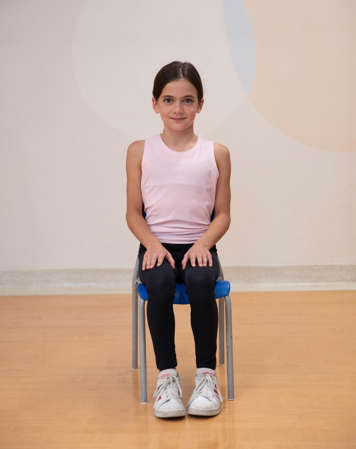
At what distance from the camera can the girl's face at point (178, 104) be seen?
174cm

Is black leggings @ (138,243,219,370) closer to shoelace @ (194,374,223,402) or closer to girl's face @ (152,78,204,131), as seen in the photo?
shoelace @ (194,374,223,402)

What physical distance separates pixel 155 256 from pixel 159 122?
1.59 metres

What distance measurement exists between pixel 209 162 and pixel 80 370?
2.73 ft

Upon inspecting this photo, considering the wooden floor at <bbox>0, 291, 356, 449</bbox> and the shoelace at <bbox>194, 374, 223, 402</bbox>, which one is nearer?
the wooden floor at <bbox>0, 291, 356, 449</bbox>

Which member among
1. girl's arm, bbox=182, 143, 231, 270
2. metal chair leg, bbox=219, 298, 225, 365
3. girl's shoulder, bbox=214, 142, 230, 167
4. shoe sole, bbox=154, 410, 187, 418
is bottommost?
shoe sole, bbox=154, 410, 187, 418

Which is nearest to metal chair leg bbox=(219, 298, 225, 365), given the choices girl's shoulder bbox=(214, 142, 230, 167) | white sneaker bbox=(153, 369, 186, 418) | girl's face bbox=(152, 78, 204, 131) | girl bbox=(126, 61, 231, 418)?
girl bbox=(126, 61, 231, 418)

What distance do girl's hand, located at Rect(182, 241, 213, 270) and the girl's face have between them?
39cm

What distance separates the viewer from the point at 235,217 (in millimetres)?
3143

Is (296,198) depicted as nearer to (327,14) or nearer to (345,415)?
(327,14)

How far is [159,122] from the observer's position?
10.2ft

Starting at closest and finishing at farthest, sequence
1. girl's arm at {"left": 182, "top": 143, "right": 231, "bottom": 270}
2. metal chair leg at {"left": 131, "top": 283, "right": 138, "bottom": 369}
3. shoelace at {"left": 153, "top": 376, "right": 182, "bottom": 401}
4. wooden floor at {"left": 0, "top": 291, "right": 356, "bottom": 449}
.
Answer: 1. wooden floor at {"left": 0, "top": 291, "right": 356, "bottom": 449}
2. shoelace at {"left": 153, "top": 376, "right": 182, "bottom": 401}
3. girl's arm at {"left": 182, "top": 143, "right": 231, "bottom": 270}
4. metal chair leg at {"left": 131, "top": 283, "right": 138, "bottom": 369}

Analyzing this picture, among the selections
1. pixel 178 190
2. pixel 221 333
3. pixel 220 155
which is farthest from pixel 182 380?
pixel 220 155

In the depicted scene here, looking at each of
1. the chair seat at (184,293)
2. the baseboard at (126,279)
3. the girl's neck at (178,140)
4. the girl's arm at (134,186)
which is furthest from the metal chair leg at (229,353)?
the baseboard at (126,279)

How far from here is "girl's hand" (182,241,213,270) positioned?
5.35ft
